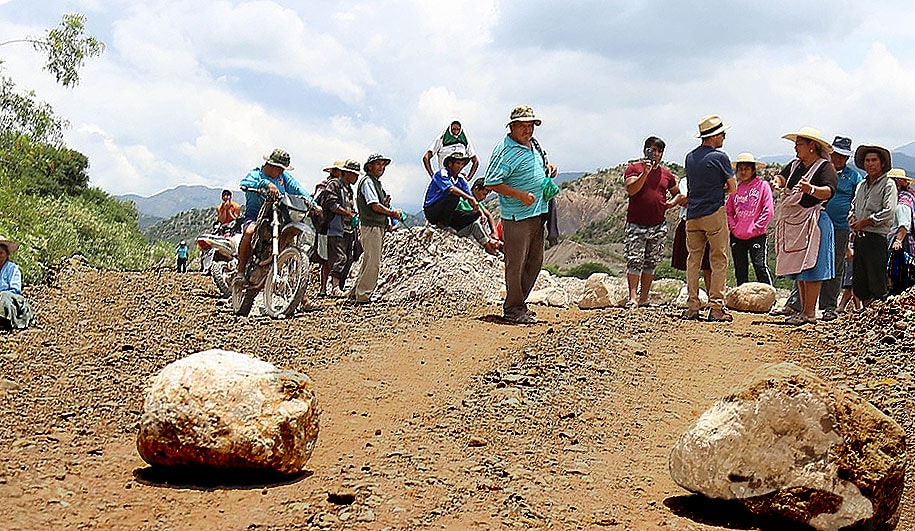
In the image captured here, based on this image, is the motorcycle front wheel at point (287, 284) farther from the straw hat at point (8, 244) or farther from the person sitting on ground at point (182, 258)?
the person sitting on ground at point (182, 258)

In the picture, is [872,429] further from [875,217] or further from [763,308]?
[763,308]

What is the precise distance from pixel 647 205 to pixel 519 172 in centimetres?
172

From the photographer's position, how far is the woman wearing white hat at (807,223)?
8.09 meters

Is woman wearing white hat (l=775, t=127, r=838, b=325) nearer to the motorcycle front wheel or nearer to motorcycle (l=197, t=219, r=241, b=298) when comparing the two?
the motorcycle front wheel

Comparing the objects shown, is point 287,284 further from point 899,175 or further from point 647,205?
point 899,175

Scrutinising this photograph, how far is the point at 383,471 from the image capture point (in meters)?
4.50

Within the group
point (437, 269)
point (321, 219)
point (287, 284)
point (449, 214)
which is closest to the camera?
point (287, 284)

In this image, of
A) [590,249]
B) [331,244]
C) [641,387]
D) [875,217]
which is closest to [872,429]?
[641,387]

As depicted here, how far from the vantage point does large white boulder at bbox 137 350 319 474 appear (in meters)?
4.40

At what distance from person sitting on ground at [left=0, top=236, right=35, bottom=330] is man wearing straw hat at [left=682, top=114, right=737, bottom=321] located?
21.4 feet

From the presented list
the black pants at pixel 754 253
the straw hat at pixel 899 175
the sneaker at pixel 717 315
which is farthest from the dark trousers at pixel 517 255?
the straw hat at pixel 899 175

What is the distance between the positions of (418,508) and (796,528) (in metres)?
1.57

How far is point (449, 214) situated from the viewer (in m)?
12.7

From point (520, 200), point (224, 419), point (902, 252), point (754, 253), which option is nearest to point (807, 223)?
point (902, 252)
